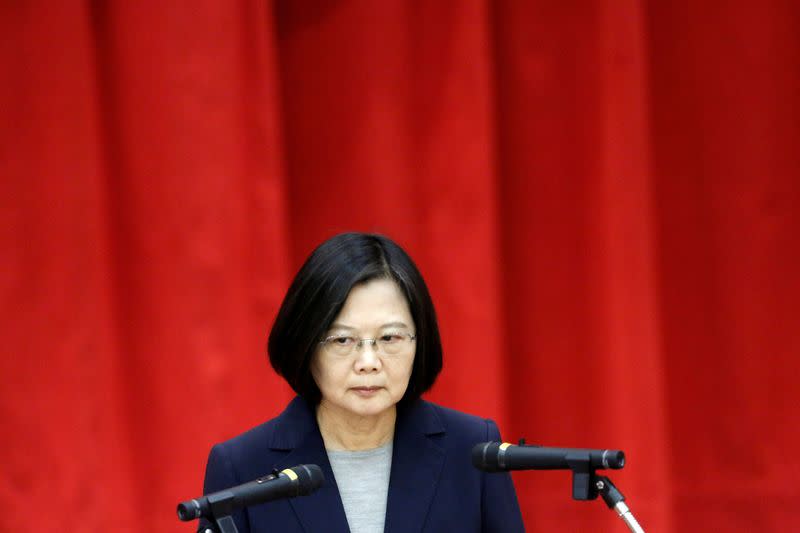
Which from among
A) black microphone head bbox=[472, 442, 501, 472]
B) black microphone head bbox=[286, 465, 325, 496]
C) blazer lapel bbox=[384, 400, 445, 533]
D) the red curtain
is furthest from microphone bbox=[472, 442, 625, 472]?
the red curtain

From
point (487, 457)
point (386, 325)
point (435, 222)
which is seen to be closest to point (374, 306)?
point (386, 325)

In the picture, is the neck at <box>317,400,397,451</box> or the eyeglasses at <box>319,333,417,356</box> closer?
the eyeglasses at <box>319,333,417,356</box>

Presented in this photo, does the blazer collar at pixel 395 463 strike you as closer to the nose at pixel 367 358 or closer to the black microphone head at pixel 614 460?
the nose at pixel 367 358

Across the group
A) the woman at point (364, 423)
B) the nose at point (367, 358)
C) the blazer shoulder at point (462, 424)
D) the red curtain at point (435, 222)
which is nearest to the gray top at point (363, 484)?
the woman at point (364, 423)

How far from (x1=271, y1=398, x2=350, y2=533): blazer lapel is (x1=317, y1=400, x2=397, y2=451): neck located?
0.09 ft

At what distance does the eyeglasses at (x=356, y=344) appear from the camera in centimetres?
206

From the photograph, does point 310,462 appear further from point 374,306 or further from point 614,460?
point 614,460

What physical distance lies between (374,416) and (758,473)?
5.59 ft

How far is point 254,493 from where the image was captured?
1.65m

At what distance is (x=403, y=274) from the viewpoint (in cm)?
212

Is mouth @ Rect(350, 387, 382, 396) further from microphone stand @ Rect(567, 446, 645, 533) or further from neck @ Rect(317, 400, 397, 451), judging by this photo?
microphone stand @ Rect(567, 446, 645, 533)

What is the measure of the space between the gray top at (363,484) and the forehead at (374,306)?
0.27 m

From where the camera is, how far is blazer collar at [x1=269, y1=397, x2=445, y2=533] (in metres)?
2.07

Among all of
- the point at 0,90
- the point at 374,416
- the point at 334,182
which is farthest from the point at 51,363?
the point at 374,416
